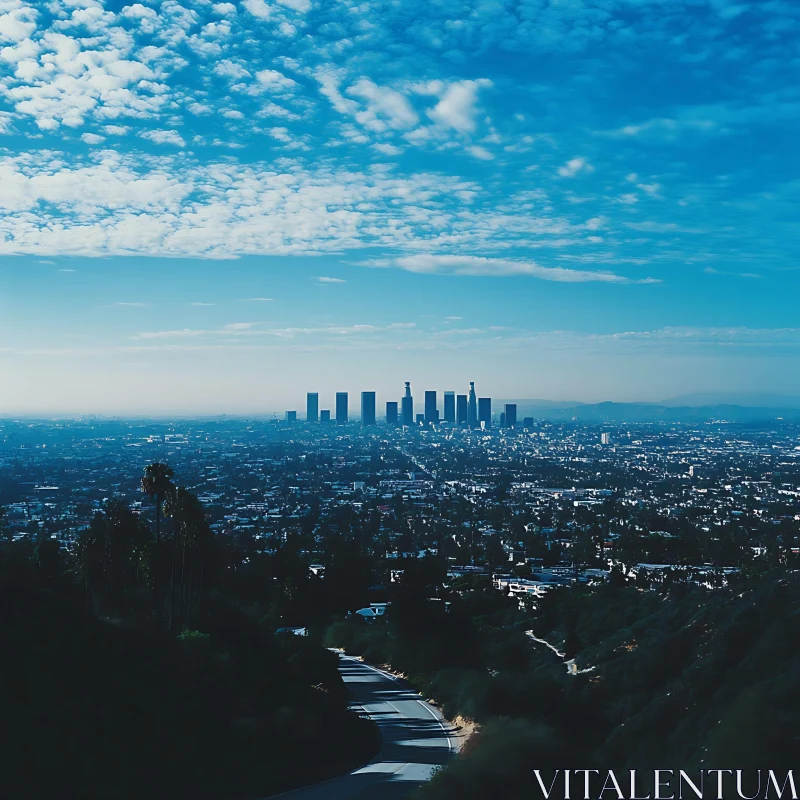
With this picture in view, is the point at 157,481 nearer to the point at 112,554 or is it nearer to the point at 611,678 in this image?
the point at 112,554

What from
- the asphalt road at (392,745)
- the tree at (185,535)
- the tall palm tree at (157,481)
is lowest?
the asphalt road at (392,745)

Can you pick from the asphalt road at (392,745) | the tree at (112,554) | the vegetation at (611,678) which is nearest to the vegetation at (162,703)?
the asphalt road at (392,745)

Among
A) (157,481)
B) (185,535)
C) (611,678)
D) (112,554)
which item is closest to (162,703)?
(157,481)

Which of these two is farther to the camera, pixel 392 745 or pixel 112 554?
pixel 112 554

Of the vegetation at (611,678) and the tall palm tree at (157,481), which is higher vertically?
the tall palm tree at (157,481)

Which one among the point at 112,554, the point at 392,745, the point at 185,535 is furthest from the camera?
the point at 112,554

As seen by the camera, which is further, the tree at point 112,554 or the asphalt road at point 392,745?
the tree at point 112,554

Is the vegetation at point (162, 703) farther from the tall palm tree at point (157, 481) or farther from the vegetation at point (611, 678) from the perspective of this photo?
the vegetation at point (611, 678)

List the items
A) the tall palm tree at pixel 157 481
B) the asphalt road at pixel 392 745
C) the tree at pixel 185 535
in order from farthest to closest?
1. the tree at pixel 185 535
2. the tall palm tree at pixel 157 481
3. the asphalt road at pixel 392 745

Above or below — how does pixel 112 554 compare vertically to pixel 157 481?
below

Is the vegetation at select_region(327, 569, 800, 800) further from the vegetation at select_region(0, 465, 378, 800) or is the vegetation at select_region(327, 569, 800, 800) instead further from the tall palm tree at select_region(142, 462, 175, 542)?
the tall palm tree at select_region(142, 462, 175, 542)
